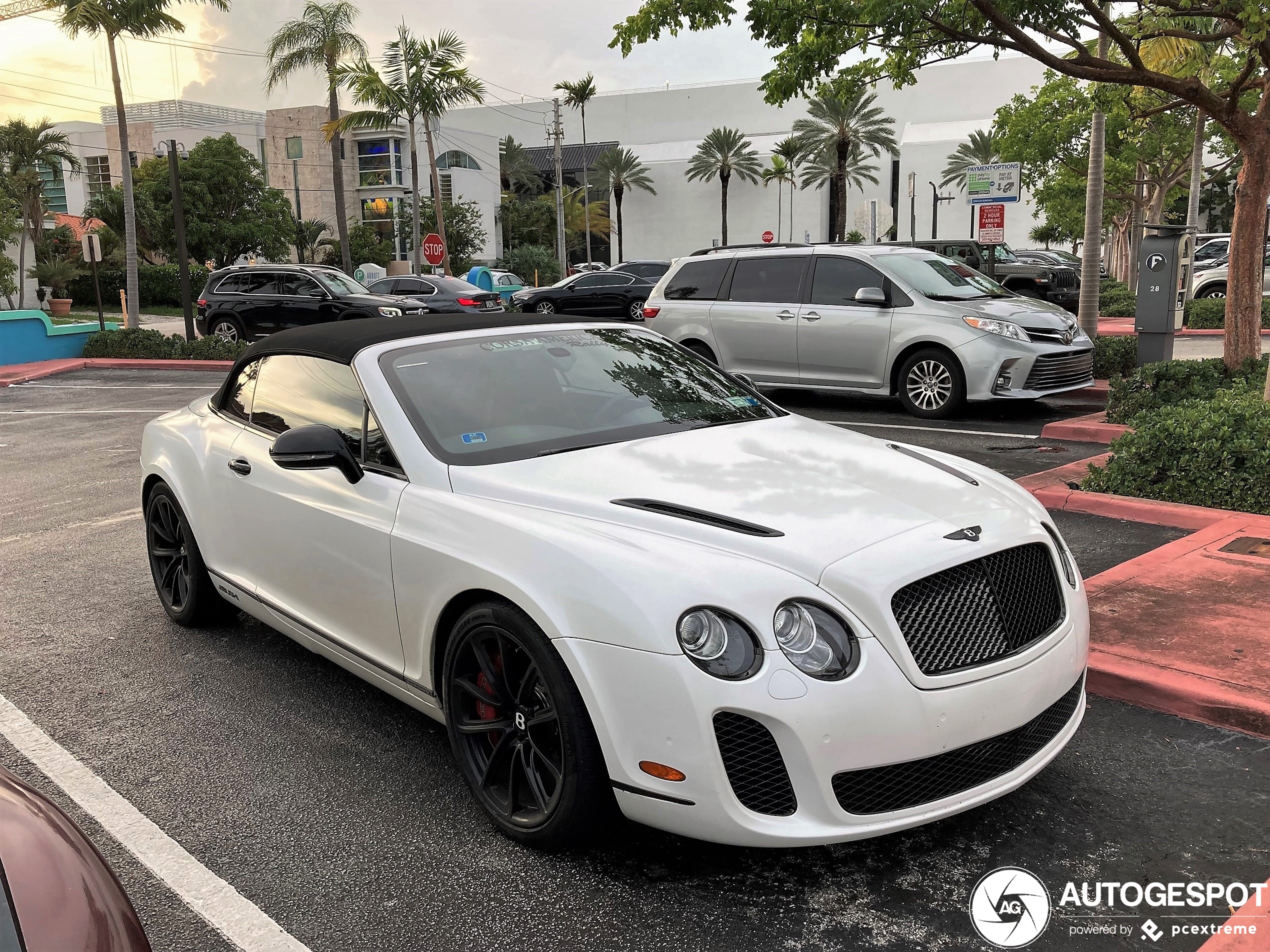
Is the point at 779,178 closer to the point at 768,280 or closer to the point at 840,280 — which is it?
the point at 768,280

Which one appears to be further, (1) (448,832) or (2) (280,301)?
(2) (280,301)

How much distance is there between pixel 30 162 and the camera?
51969 millimetres

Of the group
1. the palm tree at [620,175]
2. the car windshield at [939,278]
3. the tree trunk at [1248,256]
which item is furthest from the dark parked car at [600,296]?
the palm tree at [620,175]

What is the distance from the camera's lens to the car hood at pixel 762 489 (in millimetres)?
2988

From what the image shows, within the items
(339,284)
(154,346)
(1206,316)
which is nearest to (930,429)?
(1206,316)

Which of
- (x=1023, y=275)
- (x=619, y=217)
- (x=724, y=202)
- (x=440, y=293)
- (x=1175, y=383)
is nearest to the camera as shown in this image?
(x=1175, y=383)

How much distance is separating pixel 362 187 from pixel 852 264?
66.1 m

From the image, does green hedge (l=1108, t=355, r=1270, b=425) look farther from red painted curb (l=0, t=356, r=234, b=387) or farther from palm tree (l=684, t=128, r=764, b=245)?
palm tree (l=684, t=128, r=764, b=245)

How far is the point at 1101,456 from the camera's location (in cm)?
828

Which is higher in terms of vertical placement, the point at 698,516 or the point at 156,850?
the point at 698,516

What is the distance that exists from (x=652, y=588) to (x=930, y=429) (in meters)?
8.59

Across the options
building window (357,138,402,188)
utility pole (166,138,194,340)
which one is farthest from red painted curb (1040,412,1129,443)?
building window (357,138,402,188)

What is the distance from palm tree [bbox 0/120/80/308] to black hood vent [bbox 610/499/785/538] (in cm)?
5150

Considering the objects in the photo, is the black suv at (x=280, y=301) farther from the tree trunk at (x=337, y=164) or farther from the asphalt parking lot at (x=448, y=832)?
the asphalt parking lot at (x=448, y=832)
